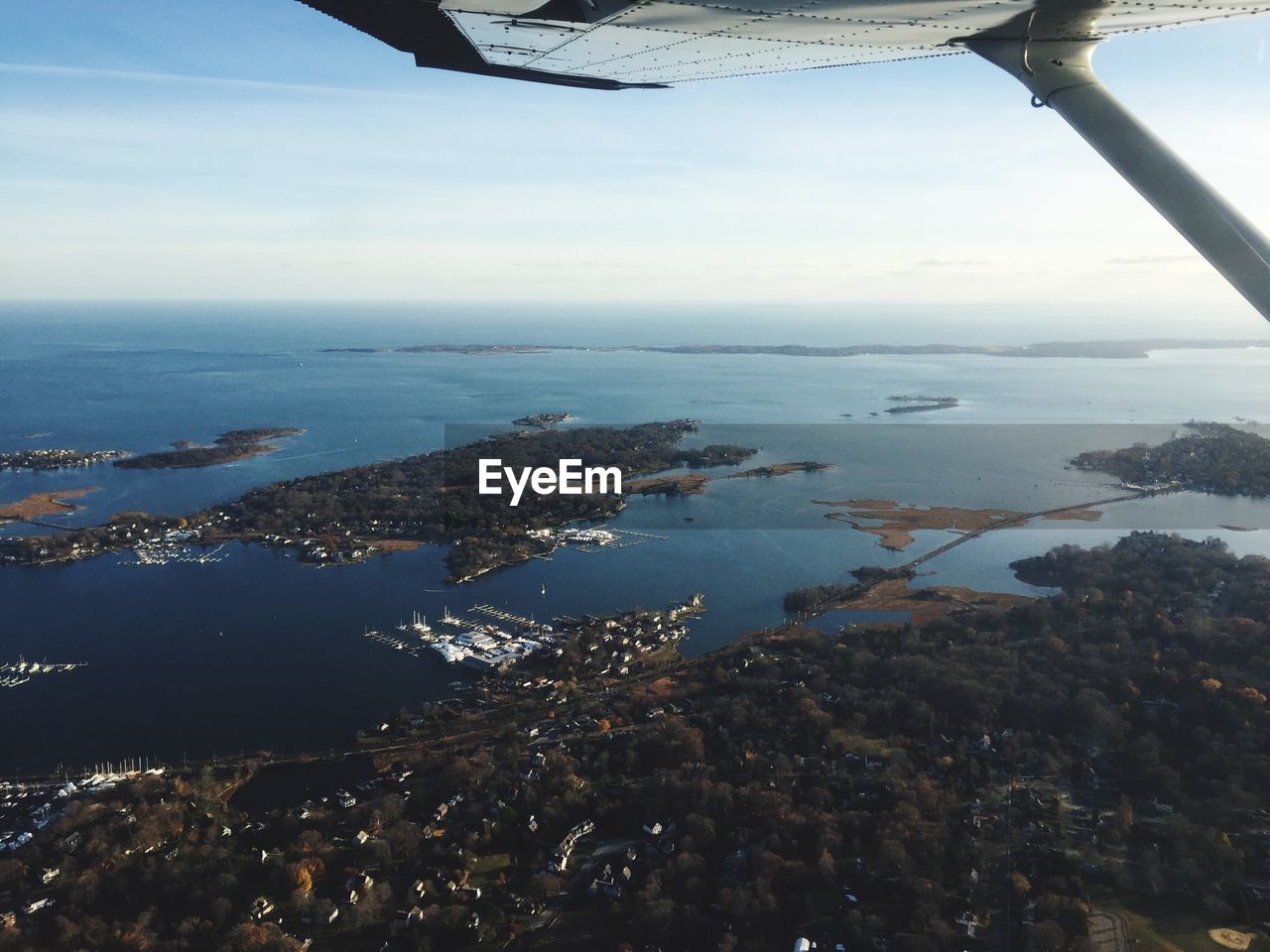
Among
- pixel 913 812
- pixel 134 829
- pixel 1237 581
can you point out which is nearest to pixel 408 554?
pixel 134 829

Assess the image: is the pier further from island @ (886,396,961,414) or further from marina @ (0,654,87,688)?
island @ (886,396,961,414)

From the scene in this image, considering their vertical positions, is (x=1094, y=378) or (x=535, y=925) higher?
(x=1094, y=378)

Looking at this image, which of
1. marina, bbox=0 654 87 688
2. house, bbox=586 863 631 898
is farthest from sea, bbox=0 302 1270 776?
house, bbox=586 863 631 898

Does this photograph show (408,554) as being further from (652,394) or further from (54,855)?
(652,394)

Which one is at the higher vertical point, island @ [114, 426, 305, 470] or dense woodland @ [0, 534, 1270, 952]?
island @ [114, 426, 305, 470]

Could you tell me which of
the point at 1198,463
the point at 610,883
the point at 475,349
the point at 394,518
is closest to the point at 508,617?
the point at 610,883

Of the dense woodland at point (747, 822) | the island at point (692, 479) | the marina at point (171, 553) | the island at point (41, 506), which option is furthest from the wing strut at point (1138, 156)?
the island at point (41, 506)

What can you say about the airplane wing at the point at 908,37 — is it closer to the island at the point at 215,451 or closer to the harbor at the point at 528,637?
the harbor at the point at 528,637
